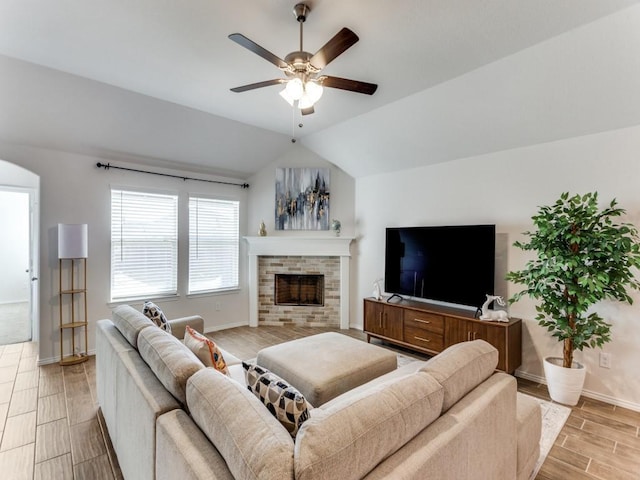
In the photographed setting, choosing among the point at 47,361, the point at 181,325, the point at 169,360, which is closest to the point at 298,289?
the point at 181,325

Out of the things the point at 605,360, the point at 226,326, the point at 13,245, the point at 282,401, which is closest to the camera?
the point at 282,401

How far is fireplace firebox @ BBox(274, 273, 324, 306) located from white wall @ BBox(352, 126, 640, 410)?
1.14 meters

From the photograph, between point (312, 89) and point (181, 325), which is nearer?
point (312, 89)

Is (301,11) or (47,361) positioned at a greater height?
(301,11)

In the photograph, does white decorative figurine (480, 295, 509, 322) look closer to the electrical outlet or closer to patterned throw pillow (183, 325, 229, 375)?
the electrical outlet

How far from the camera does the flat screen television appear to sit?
11.2ft

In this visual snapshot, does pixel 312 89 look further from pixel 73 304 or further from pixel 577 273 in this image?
pixel 73 304

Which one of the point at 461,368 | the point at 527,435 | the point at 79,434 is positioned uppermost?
the point at 461,368

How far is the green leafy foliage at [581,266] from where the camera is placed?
8.09ft

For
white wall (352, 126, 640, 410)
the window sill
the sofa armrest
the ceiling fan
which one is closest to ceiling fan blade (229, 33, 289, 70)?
the ceiling fan

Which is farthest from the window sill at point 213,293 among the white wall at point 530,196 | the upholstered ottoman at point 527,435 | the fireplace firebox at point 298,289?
the upholstered ottoman at point 527,435

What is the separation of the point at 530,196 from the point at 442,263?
44.9 inches

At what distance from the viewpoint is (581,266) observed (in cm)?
255

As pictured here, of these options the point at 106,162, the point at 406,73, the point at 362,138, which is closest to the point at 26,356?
the point at 106,162
